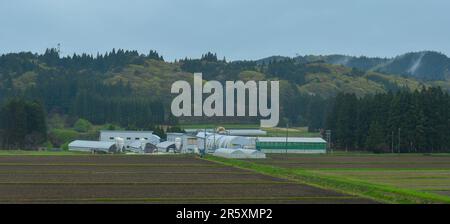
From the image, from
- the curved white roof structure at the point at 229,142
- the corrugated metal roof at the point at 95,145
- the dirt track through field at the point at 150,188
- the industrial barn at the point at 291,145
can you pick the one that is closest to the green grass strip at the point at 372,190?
the dirt track through field at the point at 150,188

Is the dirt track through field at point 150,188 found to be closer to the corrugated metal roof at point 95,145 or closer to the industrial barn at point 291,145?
the corrugated metal roof at point 95,145

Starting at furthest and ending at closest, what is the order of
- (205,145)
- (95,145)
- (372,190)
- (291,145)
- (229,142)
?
(205,145) → (291,145) → (229,142) → (95,145) → (372,190)

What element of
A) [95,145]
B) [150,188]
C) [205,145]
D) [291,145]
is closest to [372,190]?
[150,188]

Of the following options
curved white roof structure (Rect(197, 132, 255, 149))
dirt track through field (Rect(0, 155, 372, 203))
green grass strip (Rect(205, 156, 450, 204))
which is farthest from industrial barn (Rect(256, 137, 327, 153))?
green grass strip (Rect(205, 156, 450, 204))

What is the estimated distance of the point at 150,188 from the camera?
44.2m

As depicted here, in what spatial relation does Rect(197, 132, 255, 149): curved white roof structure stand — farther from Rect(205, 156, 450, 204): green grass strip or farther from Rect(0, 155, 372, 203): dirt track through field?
Rect(205, 156, 450, 204): green grass strip

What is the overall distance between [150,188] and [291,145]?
7271 cm

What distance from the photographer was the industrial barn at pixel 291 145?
114 m

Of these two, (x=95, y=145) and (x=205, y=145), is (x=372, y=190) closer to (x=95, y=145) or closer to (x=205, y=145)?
(x=95, y=145)

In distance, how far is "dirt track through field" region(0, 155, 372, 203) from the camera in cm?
3738

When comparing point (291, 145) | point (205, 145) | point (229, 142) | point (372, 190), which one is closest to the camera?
point (372, 190)
